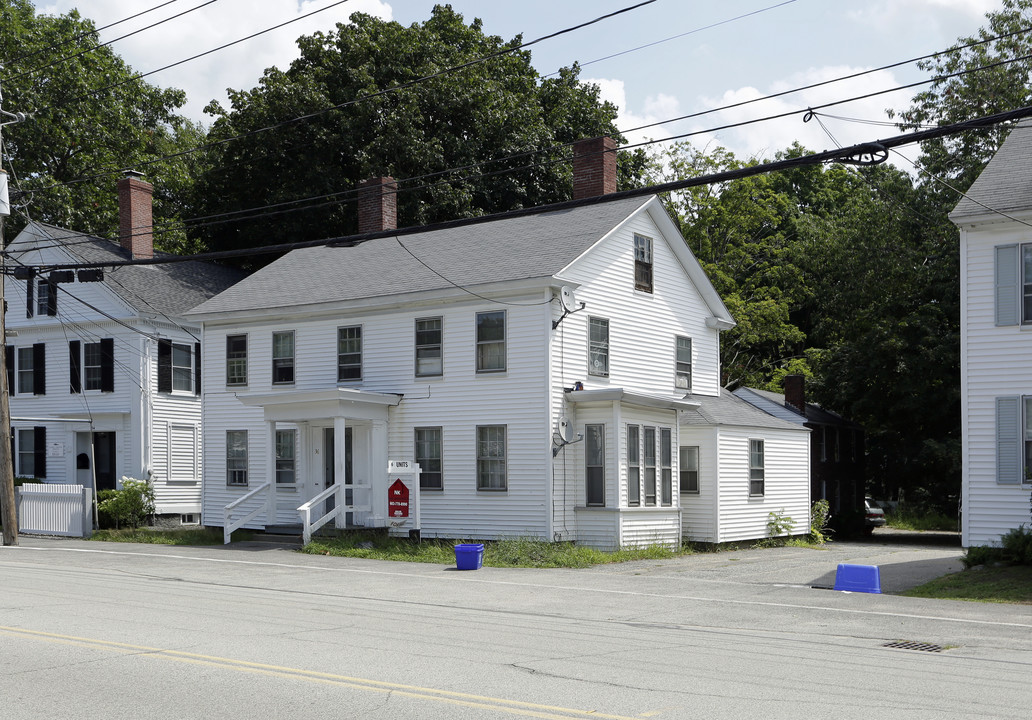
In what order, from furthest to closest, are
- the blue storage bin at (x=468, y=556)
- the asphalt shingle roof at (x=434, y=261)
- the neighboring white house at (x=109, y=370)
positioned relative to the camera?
the neighboring white house at (x=109, y=370) → the asphalt shingle roof at (x=434, y=261) → the blue storage bin at (x=468, y=556)

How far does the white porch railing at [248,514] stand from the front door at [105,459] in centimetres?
827

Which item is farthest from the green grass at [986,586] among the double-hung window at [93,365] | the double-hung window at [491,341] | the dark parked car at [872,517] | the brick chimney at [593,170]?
the double-hung window at [93,365]

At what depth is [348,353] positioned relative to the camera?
1090 inches

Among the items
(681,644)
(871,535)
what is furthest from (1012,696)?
(871,535)

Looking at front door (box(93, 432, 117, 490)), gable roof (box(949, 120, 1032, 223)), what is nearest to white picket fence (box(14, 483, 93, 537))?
front door (box(93, 432, 117, 490))

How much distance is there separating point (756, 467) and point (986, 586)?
12.1 meters

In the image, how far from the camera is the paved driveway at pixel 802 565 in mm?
19316

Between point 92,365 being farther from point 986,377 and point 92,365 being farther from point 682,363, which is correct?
point 986,377

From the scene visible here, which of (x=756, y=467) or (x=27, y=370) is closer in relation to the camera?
(x=756, y=467)

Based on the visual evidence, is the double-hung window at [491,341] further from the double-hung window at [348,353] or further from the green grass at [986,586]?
the green grass at [986,586]

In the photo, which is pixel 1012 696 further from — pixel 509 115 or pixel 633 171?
pixel 633 171

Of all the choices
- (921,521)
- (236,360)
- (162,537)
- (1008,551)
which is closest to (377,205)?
(236,360)

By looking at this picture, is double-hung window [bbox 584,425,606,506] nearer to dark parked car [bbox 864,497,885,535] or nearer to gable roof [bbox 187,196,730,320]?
gable roof [bbox 187,196,730,320]

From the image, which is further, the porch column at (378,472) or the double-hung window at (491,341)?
the porch column at (378,472)
